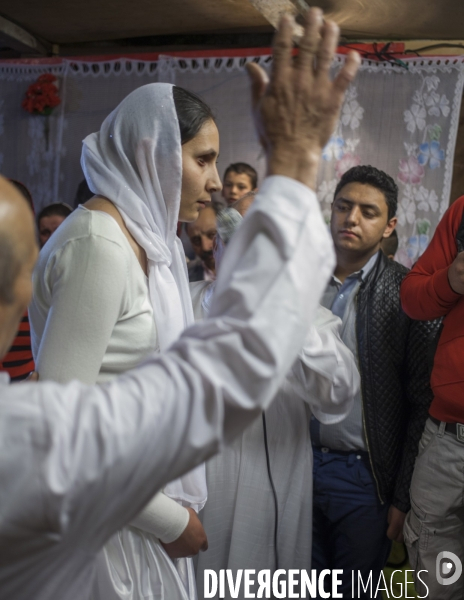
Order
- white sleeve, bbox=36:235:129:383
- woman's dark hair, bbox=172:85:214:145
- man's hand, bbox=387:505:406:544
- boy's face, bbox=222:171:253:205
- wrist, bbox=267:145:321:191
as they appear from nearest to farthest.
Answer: wrist, bbox=267:145:321:191
white sleeve, bbox=36:235:129:383
woman's dark hair, bbox=172:85:214:145
man's hand, bbox=387:505:406:544
boy's face, bbox=222:171:253:205

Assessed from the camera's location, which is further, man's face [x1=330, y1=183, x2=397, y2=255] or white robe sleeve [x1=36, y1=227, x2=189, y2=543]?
man's face [x1=330, y1=183, x2=397, y2=255]

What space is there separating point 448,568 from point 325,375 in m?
0.76

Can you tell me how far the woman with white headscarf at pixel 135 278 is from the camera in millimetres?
1221

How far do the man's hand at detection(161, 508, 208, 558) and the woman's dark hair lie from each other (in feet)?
3.06

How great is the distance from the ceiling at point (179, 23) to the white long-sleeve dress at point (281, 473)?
216cm

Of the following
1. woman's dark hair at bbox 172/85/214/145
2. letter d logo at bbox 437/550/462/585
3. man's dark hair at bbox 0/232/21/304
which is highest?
woman's dark hair at bbox 172/85/214/145

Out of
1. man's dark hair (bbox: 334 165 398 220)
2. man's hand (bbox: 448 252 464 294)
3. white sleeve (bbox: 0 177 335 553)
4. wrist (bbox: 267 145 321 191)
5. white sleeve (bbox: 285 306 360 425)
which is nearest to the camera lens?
white sleeve (bbox: 0 177 335 553)

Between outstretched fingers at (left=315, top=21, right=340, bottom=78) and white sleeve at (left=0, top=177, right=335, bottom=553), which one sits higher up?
outstretched fingers at (left=315, top=21, right=340, bottom=78)

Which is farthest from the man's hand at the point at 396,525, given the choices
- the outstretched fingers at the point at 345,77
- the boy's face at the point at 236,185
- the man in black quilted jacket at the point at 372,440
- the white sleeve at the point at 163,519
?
the boy's face at the point at 236,185

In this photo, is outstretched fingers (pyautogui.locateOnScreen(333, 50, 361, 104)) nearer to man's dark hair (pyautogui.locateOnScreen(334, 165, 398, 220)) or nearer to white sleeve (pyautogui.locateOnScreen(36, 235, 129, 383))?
white sleeve (pyautogui.locateOnScreen(36, 235, 129, 383))

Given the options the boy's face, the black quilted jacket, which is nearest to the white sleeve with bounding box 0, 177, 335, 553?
the black quilted jacket

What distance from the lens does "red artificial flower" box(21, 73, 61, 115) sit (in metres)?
4.61

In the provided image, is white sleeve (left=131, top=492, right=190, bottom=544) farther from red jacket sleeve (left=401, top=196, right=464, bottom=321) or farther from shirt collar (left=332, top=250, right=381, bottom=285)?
shirt collar (left=332, top=250, right=381, bottom=285)

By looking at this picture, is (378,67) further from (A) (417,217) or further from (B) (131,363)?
(B) (131,363)
